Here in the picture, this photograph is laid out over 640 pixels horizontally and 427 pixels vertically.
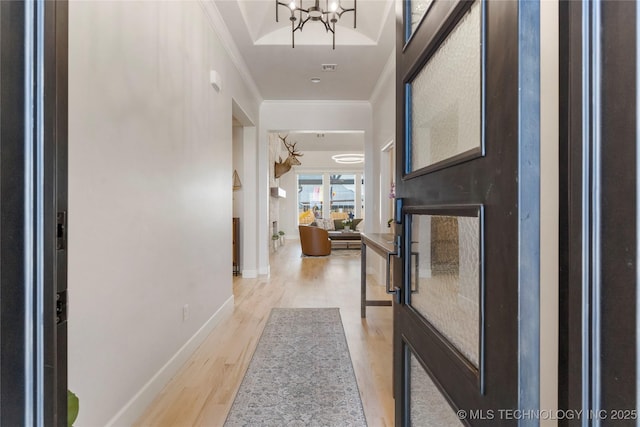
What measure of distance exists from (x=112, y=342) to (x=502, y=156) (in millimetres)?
1736

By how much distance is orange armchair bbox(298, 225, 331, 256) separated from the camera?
293 inches

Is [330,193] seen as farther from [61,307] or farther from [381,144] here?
[61,307]

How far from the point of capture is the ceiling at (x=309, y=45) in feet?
10.3

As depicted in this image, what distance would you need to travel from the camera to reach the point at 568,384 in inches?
20.2

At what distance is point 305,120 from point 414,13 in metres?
4.51

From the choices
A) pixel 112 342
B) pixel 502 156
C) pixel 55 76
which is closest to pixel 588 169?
pixel 502 156

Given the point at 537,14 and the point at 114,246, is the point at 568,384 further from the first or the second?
the point at 114,246

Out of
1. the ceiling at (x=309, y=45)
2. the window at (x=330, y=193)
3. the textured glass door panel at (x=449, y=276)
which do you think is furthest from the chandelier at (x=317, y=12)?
the window at (x=330, y=193)

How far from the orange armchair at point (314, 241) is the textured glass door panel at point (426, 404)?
6.28 m

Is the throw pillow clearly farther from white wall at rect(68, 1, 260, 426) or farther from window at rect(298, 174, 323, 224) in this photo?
white wall at rect(68, 1, 260, 426)

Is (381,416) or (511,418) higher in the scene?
(511,418)

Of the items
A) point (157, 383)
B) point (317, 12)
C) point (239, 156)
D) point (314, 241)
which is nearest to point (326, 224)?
point (314, 241)

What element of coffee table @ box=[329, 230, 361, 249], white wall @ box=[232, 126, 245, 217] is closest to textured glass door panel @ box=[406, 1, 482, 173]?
white wall @ box=[232, 126, 245, 217]

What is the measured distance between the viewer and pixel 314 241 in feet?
24.6
